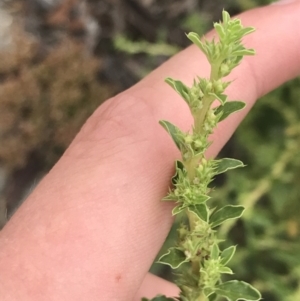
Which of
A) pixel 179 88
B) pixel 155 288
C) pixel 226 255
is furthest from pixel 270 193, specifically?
pixel 179 88

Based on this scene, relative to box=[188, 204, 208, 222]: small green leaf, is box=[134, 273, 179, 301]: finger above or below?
below

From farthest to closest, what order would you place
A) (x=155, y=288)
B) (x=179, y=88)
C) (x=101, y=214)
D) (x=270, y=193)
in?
(x=270, y=193) → (x=155, y=288) → (x=101, y=214) → (x=179, y=88)

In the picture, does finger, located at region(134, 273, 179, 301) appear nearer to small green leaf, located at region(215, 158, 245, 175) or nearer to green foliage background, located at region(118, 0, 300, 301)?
green foliage background, located at region(118, 0, 300, 301)

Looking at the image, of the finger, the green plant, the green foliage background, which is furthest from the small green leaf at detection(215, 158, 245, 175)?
the green foliage background

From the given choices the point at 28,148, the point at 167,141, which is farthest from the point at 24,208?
the point at 28,148

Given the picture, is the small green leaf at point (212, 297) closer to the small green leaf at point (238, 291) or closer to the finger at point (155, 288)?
the small green leaf at point (238, 291)

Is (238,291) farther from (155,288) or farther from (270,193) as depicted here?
(270,193)

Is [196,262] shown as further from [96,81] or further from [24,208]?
[96,81]

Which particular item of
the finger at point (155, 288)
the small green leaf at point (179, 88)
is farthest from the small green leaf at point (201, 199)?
the finger at point (155, 288)

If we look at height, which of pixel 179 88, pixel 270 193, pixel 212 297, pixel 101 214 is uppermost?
pixel 179 88
